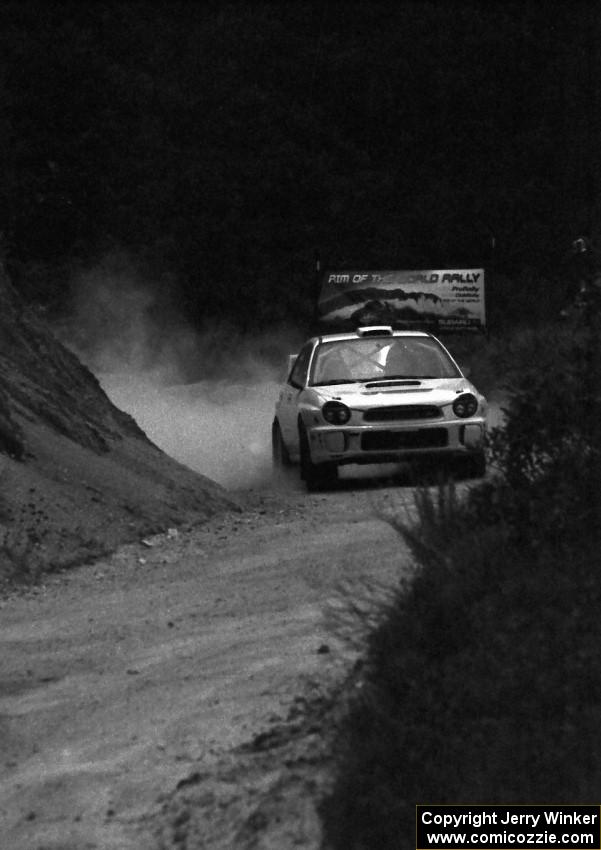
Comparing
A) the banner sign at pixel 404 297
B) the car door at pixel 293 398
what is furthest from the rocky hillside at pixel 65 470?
the banner sign at pixel 404 297

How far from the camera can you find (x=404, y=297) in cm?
3272

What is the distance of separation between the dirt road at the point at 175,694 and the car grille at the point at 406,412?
419 centimetres

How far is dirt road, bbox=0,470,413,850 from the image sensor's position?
622 cm

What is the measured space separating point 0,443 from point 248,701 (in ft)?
19.5

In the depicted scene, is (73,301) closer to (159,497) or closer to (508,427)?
(159,497)

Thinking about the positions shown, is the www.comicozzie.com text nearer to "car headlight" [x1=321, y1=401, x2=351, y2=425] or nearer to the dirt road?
the dirt road

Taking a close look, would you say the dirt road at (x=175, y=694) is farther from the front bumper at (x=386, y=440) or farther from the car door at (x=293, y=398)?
the car door at (x=293, y=398)

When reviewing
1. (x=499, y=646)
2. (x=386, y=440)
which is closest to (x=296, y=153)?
(x=386, y=440)

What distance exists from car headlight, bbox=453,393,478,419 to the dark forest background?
23.7m

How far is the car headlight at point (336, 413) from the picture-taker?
50.8 ft

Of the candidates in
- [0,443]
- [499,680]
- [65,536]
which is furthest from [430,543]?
[0,443]

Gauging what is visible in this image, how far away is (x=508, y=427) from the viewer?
23.8ft

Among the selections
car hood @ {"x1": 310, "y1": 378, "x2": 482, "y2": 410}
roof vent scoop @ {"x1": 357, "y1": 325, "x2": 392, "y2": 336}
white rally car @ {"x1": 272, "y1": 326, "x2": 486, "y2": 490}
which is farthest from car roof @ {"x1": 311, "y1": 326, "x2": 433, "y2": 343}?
car hood @ {"x1": 310, "y1": 378, "x2": 482, "y2": 410}

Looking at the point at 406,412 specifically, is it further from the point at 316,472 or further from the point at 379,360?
the point at 379,360
